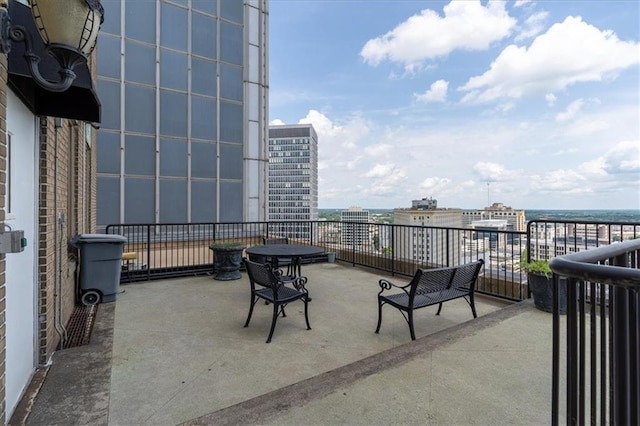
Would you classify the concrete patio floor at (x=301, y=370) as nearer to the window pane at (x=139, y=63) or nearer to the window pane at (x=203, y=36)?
the window pane at (x=139, y=63)

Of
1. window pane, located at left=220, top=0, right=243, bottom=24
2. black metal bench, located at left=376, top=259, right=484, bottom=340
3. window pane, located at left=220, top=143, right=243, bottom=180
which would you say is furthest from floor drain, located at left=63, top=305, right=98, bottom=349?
window pane, located at left=220, top=0, right=243, bottom=24

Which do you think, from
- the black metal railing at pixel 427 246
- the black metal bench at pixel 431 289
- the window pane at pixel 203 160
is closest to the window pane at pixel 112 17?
the window pane at pixel 203 160

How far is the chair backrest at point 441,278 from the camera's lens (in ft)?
11.1

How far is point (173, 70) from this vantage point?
1166 centimetres

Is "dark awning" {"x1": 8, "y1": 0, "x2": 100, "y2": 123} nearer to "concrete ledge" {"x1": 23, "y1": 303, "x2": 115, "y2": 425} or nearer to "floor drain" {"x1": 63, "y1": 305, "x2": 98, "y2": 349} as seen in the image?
"concrete ledge" {"x1": 23, "y1": 303, "x2": 115, "y2": 425}

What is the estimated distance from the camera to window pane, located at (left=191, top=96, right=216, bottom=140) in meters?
12.1

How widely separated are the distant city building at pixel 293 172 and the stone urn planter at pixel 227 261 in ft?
45.2

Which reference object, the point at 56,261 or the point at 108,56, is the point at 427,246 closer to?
the point at 56,261

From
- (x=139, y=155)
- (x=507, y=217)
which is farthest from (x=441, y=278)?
(x=139, y=155)

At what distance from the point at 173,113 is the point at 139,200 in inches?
127

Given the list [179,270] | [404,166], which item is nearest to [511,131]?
[404,166]

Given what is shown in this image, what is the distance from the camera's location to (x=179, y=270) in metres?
6.67

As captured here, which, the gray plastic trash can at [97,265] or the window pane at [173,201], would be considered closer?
the gray plastic trash can at [97,265]

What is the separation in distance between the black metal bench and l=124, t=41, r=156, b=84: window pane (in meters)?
11.1
